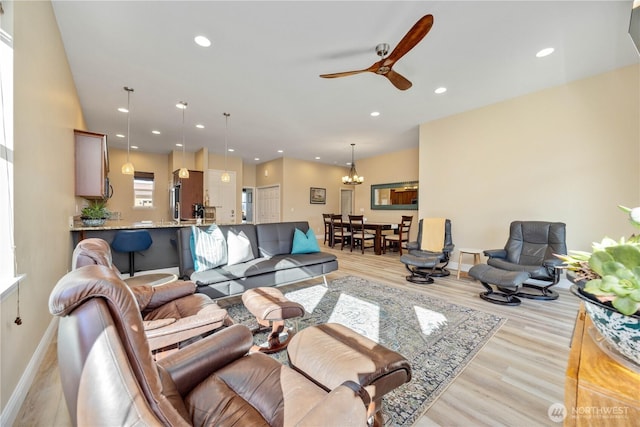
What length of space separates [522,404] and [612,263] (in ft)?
4.98

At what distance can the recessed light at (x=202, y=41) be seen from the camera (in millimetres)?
2625

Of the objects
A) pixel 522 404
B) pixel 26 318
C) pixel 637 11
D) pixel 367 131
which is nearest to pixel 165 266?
pixel 26 318

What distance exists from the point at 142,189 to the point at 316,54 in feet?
23.6

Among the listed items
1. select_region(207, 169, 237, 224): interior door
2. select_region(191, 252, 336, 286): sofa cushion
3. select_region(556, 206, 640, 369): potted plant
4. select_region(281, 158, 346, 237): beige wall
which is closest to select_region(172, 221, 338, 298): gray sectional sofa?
select_region(191, 252, 336, 286): sofa cushion

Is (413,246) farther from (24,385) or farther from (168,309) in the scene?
(24,385)

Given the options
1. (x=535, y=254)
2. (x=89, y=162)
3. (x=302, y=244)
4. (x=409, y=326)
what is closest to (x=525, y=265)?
(x=535, y=254)

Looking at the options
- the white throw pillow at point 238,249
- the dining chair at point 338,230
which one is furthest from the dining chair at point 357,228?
the white throw pillow at point 238,249

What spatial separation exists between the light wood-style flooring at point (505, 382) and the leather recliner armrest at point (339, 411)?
908 mm

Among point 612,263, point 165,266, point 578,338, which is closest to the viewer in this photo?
point 612,263

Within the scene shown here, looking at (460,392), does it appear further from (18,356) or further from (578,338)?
(18,356)

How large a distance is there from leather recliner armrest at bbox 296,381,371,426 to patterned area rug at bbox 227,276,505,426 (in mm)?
848

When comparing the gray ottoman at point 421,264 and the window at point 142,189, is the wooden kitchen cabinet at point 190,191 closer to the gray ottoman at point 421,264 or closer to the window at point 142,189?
the window at point 142,189

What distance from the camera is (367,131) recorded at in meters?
5.80

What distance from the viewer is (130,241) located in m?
3.39
